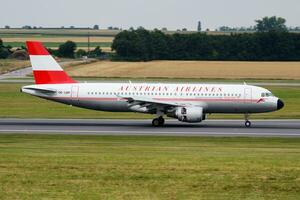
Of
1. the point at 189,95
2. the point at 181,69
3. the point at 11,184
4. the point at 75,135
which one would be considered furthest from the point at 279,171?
the point at 181,69

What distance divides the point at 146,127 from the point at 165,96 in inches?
102

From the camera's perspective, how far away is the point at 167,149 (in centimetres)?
3216

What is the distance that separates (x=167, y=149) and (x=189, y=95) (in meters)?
14.9

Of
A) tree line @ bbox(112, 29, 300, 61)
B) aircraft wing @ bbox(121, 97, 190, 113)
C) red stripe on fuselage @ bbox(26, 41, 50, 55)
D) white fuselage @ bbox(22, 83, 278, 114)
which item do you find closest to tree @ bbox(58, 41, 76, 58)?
tree line @ bbox(112, 29, 300, 61)

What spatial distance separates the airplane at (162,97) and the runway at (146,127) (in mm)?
928

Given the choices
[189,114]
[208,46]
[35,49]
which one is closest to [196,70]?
[208,46]

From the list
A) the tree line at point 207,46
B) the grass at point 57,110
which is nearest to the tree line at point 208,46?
the tree line at point 207,46

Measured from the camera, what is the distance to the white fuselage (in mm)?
46562

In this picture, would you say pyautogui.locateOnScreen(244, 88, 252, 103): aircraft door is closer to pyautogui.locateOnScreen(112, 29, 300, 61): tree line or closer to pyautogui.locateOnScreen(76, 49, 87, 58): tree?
pyautogui.locateOnScreen(112, 29, 300, 61): tree line

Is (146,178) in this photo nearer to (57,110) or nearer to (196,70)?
(57,110)

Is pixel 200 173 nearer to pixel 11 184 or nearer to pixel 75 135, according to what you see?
pixel 11 184

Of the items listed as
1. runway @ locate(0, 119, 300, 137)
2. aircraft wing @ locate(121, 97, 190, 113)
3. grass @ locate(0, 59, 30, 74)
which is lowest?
grass @ locate(0, 59, 30, 74)

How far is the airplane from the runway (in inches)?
36.5

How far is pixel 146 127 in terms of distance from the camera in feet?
150
